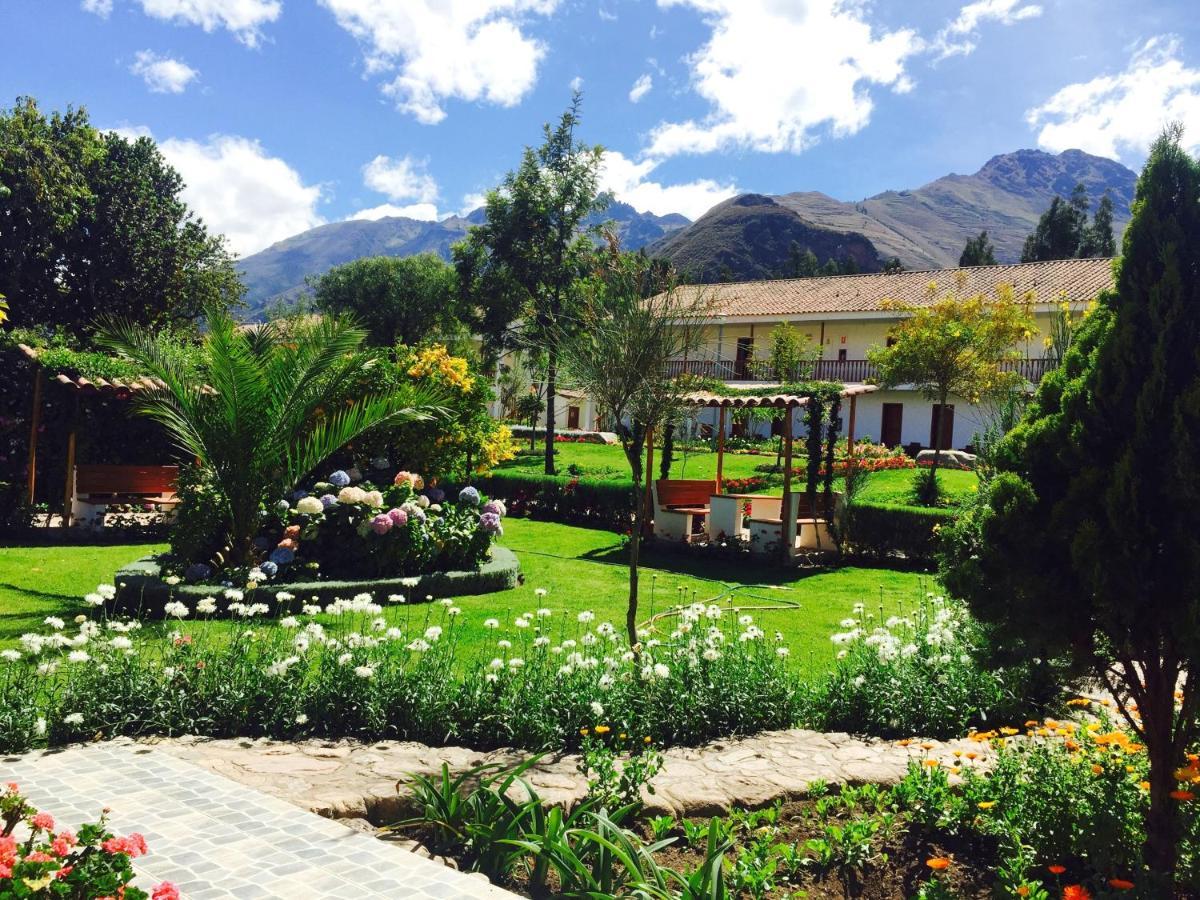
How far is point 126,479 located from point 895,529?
39.6 ft

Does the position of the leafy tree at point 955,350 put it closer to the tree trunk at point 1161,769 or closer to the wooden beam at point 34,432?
the tree trunk at point 1161,769

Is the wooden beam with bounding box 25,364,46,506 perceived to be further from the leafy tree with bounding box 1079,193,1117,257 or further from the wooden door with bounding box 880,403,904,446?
the leafy tree with bounding box 1079,193,1117,257

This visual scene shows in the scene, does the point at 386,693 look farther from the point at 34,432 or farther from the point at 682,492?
the point at 34,432

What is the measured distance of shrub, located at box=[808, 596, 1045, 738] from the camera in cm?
548

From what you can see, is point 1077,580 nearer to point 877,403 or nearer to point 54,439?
point 54,439

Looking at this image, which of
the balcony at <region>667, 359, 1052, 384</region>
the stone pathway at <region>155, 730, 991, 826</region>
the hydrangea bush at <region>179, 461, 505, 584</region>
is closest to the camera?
the stone pathway at <region>155, 730, 991, 826</region>

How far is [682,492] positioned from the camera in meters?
15.4

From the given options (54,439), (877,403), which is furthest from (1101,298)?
(877,403)

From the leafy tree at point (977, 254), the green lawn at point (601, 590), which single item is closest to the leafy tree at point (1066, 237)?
the leafy tree at point (977, 254)

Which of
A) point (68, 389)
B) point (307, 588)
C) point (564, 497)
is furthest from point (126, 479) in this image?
point (564, 497)

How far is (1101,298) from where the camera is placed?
367cm

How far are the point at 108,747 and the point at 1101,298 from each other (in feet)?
17.7

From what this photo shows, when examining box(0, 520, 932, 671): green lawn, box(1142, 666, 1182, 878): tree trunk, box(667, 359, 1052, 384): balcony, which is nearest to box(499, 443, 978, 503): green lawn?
box(667, 359, 1052, 384): balcony

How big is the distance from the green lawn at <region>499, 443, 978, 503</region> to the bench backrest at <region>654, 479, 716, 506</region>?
3.54 meters
